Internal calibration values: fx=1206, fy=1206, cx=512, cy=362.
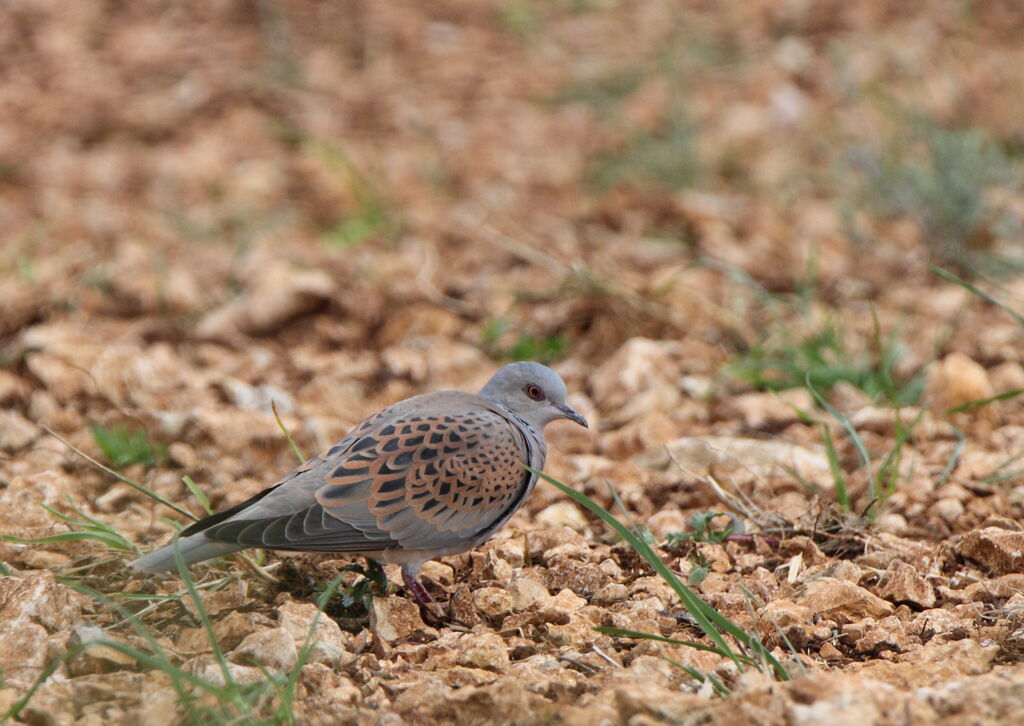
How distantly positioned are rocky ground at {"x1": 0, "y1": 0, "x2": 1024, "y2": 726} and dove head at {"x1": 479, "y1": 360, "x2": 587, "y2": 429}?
1.14 feet

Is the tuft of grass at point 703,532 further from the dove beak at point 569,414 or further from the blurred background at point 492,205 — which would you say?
the blurred background at point 492,205

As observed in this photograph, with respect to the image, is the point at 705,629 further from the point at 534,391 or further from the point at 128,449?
the point at 128,449

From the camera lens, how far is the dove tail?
9.93 feet

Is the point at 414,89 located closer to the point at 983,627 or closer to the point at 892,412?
the point at 892,412

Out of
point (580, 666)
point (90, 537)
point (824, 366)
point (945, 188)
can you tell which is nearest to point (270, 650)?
point (90, 537)

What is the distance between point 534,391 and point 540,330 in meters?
1.61

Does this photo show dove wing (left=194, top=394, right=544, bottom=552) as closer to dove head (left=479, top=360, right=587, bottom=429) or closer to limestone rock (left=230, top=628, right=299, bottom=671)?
limestone rock (left=230, top=628, right=299, bottom=671)

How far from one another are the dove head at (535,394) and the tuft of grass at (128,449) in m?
1.28

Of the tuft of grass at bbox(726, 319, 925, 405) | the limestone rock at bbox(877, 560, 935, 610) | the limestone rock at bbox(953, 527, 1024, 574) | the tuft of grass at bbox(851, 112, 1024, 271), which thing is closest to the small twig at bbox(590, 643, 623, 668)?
the limestone rock at bbox(877, 560, 935, 610)

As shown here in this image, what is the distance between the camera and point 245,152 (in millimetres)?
7398

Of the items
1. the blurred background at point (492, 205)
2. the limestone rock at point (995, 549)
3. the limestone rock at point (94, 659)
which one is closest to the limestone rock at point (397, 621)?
the limestone rock at point (94, 659)

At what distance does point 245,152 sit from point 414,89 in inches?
53.0

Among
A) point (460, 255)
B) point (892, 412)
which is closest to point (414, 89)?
point (460, 255)

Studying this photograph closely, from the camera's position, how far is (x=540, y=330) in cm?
550
